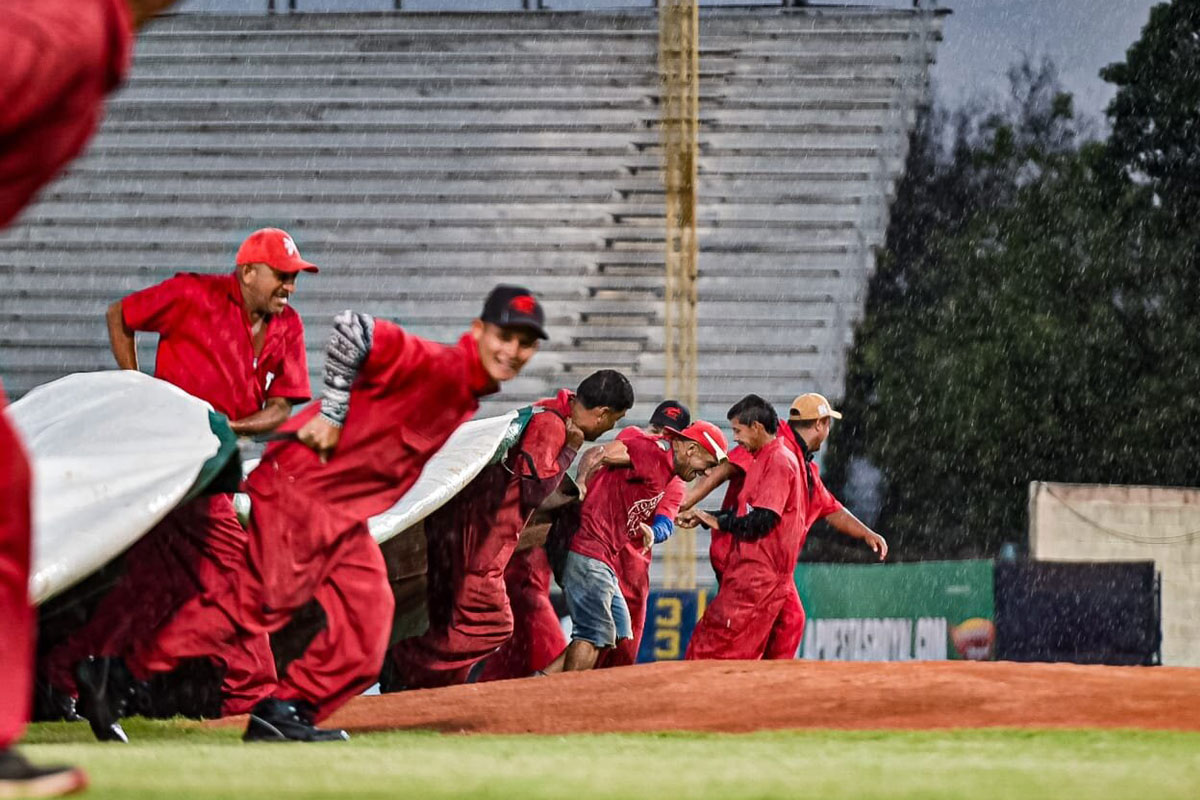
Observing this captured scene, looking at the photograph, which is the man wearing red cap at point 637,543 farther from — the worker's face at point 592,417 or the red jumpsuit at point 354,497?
the red jumpsuit at point 354,497

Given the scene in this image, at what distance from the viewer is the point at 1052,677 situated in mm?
7461

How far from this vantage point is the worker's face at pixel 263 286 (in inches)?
284

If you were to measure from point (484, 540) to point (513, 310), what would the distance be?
10.8 feet

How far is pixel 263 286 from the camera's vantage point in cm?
722

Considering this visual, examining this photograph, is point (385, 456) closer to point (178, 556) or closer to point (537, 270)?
point (178, 556)

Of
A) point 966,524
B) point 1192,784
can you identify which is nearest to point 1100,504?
point 966,524

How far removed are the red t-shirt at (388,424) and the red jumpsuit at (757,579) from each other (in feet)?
12.7

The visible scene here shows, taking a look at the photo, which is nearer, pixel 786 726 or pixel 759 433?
pixel 786 726

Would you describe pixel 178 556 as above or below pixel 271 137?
below

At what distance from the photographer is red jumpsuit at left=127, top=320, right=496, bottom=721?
5.63m

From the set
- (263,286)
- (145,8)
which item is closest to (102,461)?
(263,286)

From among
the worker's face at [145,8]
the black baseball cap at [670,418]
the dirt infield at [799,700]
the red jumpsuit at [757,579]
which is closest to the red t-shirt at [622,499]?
the black baseball cap at [670,418]

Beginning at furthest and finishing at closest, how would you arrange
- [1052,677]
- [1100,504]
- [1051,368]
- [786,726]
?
[1051,368] → [1100,504] → [1052,677] → [786,726]

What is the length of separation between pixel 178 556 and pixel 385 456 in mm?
1625
